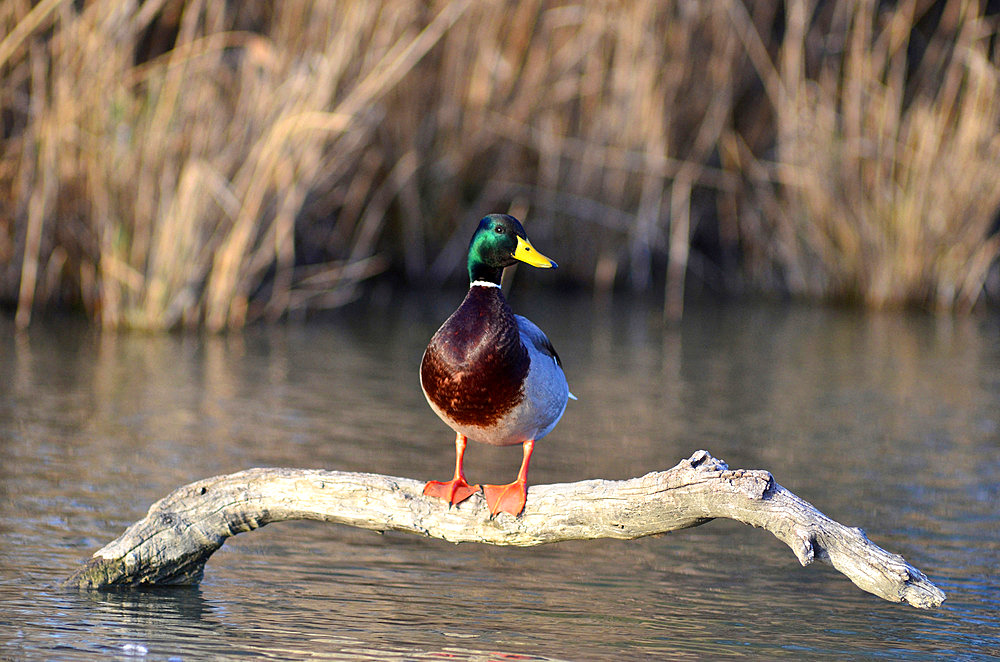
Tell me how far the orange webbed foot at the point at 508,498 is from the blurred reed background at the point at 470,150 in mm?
4218

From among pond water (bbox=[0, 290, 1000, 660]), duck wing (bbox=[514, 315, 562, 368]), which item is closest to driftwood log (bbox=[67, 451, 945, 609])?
pond water (bbox=[0, 290, 1000, 660])

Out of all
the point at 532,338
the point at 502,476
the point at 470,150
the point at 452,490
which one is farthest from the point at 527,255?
the point at 470,150

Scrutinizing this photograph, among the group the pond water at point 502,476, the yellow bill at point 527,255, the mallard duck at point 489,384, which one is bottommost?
the pond water at point 502,476

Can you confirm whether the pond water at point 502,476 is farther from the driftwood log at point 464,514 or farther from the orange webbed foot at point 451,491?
the orange webbed foot at point 451,491

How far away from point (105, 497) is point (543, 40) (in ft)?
20.3

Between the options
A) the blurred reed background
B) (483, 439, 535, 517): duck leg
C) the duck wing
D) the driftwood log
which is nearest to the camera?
the driftwood log

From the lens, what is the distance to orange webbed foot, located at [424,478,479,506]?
354 cm

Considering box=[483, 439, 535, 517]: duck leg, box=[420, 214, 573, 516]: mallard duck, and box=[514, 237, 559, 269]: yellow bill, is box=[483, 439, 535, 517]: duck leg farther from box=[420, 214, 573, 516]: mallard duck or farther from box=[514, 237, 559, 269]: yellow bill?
box=[514, 237, 559, 269]: yellow bill

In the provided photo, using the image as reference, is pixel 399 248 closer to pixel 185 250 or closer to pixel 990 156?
pixel 185 250

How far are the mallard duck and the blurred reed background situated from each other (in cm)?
399

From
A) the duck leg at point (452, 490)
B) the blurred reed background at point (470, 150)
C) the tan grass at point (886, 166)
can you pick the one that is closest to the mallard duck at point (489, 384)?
the duck leg at point (452, 490)

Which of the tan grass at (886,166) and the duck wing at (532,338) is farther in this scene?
the tan grass at (886,166)

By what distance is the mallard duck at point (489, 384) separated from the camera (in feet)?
11.5

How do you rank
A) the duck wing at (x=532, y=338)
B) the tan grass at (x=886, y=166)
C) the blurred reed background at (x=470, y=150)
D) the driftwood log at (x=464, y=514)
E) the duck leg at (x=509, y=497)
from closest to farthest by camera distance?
the driftwood log at (x=464, y=514) → the duck leg at (x=509, y=497) → the duck wing at (x=532, y=338) → the blurred reed background at (x=470, y=150) → the tan grass at (x=886, y=166)
